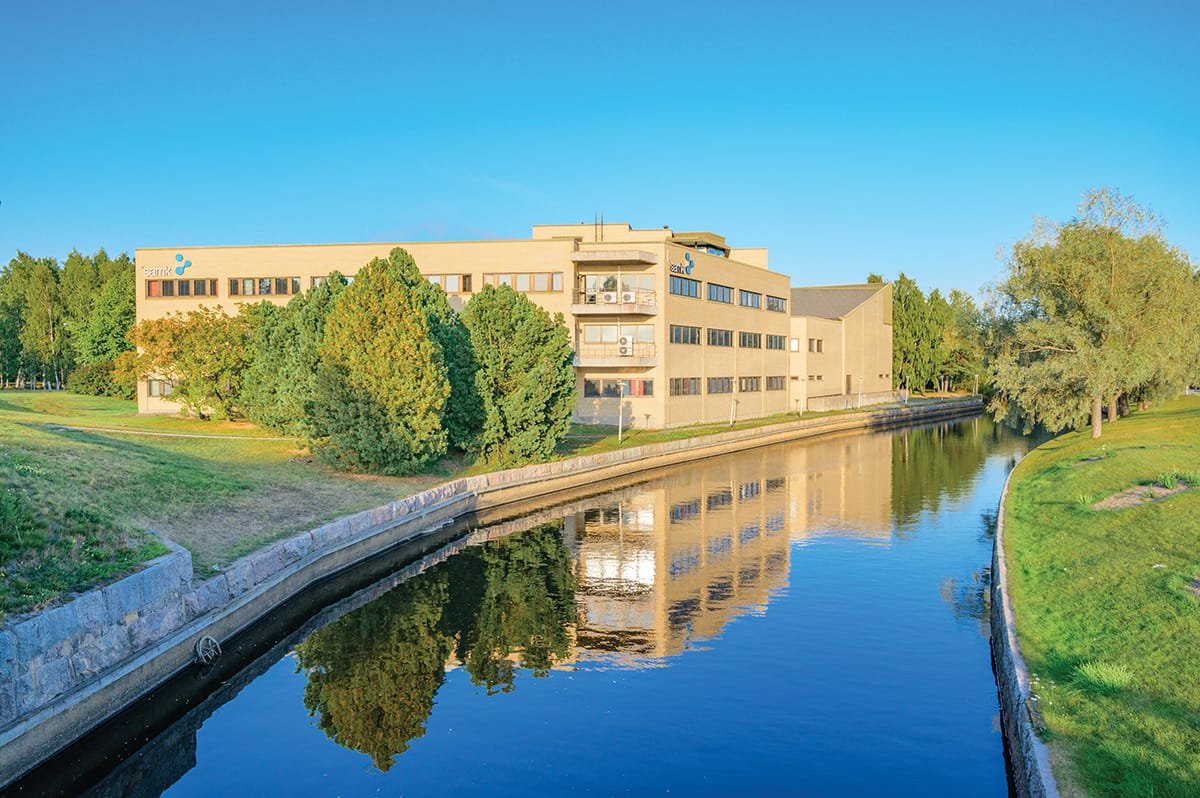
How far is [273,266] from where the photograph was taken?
225 ft

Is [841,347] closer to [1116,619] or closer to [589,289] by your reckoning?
[589,289]

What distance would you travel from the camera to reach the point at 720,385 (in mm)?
76125

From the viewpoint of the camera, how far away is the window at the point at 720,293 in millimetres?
74062

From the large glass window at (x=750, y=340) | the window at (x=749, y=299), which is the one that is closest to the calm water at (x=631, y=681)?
the large glass window at (x=750, y=340)

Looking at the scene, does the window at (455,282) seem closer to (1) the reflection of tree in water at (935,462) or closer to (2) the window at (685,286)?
(2) the window at (685,286)

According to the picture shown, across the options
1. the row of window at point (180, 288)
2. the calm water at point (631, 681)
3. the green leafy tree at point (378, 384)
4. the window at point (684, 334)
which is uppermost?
the row of window at point (180, 288)

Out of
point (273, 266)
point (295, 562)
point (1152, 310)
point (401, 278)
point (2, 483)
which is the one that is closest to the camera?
point (2, 483)

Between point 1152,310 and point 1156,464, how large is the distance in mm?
18929

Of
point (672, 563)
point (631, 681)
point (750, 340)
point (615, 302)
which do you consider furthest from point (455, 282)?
point (631, 681)

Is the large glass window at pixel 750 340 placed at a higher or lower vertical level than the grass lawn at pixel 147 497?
higher

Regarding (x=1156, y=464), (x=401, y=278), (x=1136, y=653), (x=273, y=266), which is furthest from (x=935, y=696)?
(x=273, y=266)

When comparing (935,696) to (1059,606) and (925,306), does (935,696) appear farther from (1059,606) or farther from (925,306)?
(925,306)

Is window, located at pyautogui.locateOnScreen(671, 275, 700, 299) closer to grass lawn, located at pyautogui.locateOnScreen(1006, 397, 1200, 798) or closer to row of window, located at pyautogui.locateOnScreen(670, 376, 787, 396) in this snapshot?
row of window, located at pyautogui.locateOnScreen(670, 376, 787, 396)

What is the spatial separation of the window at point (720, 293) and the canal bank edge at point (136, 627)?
1800 inches
